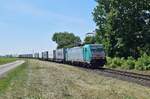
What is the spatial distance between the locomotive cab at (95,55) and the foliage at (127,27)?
13392mm

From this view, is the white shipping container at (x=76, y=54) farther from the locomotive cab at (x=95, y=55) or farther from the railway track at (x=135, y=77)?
the railway track at (x=135, y=77)

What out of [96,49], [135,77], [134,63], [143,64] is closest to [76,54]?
[96,49]

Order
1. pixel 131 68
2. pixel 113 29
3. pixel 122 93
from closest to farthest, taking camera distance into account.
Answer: pixel 122 93 → pixel 131 68 → pixel 113 29

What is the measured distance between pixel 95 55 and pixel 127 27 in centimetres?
1558

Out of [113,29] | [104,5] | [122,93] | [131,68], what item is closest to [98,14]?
[104,5]

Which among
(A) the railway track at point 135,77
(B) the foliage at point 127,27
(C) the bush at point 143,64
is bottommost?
(A) the railway track at point 135,77

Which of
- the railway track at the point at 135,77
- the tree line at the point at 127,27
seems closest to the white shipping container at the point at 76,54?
the tree line at the point at 127,27

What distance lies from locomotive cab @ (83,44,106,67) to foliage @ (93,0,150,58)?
527 inches

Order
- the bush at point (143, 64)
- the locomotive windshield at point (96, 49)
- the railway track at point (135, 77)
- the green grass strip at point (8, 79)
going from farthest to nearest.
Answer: the locomotive windshield at point (96, 49), the bush at point (143, 64), the railway track at point (135, 77), the green grass strip at point (8, 79)

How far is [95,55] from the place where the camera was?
5531 centimetres

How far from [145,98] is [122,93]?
177cm

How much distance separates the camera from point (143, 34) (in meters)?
70.9

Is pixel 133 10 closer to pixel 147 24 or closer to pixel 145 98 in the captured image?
pixel 147 24

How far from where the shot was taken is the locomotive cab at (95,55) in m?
55.1
